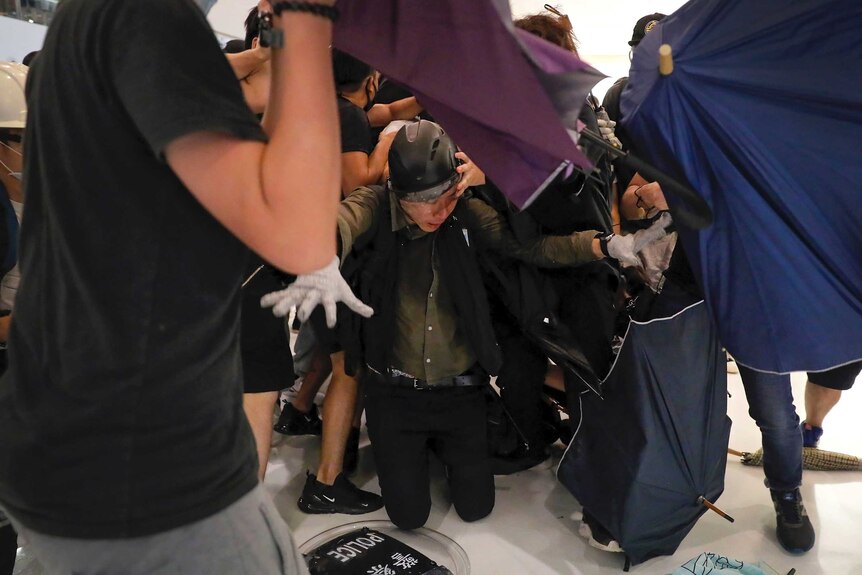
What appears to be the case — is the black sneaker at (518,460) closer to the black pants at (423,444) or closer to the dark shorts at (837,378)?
the black pants at (423,444)

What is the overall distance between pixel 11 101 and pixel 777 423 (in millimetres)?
2239

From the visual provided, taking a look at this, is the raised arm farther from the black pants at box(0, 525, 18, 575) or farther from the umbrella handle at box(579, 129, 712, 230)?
the black pants at box(0, 525, 18, 575)

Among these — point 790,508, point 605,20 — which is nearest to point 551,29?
point 790,508

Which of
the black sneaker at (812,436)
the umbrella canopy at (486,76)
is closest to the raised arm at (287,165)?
the umbrella canopy at (486,76)

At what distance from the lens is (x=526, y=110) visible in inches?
30.9

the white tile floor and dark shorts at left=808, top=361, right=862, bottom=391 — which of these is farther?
dark shorts at left=808, top=361, right=862, bottom=391

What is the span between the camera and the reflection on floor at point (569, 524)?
1.85 m

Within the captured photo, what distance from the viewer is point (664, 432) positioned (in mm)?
1734

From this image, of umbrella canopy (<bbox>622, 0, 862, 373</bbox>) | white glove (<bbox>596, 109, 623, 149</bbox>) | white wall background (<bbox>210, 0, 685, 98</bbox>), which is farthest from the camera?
white wall background (<bbox>210, 0, 685, 98</bbox>)

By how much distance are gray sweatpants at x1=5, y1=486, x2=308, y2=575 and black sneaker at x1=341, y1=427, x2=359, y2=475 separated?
5.51 feet

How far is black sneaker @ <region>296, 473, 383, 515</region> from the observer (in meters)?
2.13

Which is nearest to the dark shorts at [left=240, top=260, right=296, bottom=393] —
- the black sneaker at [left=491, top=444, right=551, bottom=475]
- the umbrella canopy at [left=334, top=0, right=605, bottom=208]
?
the black sneaker at [left=491, top=444, right=551, bottom=475]

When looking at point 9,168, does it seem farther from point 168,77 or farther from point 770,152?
point 770,152

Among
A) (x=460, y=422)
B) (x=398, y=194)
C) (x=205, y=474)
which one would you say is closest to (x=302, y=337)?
(x=460, y=422)
